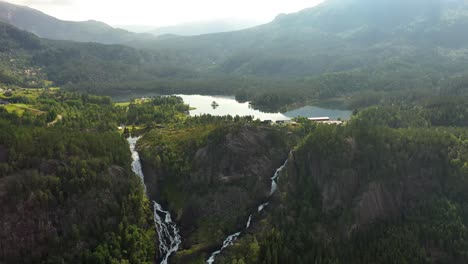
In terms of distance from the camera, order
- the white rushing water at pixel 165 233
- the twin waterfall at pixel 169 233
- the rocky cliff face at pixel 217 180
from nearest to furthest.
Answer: the twin waterfall at pixel 169 233
the white rushing water at pixel 165 233
the rocky cliff face at pixel 217 180

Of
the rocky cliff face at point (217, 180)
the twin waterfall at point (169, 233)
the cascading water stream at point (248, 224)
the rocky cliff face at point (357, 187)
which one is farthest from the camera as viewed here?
the rocky cliff face at point (357, 187)

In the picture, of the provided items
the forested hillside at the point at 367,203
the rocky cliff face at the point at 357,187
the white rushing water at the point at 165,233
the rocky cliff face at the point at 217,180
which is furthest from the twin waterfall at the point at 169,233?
the rocky cliff face at the point at 357,187

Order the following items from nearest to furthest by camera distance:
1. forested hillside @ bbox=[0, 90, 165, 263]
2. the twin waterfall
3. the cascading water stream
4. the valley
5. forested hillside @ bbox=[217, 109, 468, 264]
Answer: forested hillside @ bbox=[0, 90, 165, 263] < the valley < forested hillside @ bbox=[217, 109, 468, 264] < the cascading water stream < the twin waterfall

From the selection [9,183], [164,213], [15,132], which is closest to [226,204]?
[164,213]

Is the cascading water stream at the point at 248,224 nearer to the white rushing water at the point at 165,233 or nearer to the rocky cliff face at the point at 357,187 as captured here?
the rocky cliff face at the point at 357,187

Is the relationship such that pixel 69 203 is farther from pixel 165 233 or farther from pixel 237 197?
Answer: pixel 237 197

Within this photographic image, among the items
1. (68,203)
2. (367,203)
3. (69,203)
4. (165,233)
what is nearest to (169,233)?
(165,233)

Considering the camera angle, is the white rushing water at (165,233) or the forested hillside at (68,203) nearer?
the forested hillside at (68,203)

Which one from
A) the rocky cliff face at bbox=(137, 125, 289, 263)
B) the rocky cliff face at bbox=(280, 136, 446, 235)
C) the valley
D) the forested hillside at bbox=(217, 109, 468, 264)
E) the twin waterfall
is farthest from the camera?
the rocky cliff face at bbox=(280, 136, 446, 235)

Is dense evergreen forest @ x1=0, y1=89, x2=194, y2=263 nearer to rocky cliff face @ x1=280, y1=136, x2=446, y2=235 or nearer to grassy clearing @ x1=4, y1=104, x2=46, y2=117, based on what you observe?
rocky cliff face @ x1=280, y1=136, x2=446, y2=235

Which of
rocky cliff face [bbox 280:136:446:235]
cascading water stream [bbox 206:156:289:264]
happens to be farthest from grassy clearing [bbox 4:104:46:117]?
rocky cliff face [bbox 280:136:446:235]

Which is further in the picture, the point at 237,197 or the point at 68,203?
the point at 237,197
